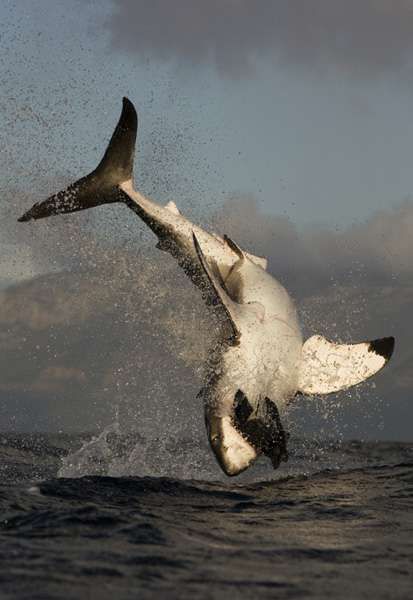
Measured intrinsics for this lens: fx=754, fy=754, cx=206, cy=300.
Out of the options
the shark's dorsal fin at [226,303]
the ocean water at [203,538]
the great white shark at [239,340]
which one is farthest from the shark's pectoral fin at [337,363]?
the ocean water at [203,538]

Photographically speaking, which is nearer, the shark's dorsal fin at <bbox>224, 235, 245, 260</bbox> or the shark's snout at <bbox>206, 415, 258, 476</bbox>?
the shark's snout at <bbox>206, 415, 258, 476</bbox>

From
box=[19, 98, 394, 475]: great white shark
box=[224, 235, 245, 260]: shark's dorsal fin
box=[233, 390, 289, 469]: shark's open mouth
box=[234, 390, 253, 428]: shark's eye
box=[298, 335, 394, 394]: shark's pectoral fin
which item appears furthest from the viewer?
box=[224, 235, 245, 260]: shark's dorsal fin

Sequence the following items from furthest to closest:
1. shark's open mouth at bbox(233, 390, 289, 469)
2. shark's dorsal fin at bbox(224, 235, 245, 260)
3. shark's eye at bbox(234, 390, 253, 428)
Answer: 1. shark's dorsal fin at bbox(224, 235, 245, 260)
2. shark's eye at bbox(234, 390, 253, 428)
3. shark's open mouth at bbox(233, 390, 289, 469)

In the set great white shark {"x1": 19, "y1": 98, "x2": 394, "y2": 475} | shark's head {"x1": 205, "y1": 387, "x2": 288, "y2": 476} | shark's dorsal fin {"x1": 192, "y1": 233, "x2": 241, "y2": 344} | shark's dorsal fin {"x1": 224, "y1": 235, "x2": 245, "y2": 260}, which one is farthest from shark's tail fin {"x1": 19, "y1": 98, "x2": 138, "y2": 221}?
shark's head {"x1": 205, "y1": 387, "x2": 288, "y2": 476}

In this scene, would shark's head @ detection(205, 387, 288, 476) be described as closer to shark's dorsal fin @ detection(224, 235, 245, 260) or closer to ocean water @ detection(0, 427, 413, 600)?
ocean water @ detection(0, 427, 413, 600)

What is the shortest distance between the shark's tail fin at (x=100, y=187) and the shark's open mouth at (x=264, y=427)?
5589mm

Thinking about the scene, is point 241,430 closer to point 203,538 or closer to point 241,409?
point 241,409

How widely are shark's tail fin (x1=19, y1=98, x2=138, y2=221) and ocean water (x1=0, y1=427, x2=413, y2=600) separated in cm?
576

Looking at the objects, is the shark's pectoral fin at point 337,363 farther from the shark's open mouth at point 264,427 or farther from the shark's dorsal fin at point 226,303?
the shark's open mouth at point 264,427

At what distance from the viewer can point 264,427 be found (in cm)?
1242

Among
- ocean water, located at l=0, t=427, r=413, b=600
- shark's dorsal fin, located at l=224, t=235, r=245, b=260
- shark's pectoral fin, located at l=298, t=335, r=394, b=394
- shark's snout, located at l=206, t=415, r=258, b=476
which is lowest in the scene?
ocean water, located at l=0, t=427, r=413, b=600

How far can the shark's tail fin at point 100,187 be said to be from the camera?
51.5ft

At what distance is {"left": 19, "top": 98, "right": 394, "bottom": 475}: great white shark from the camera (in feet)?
43.5

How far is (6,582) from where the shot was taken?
25.7 ft
